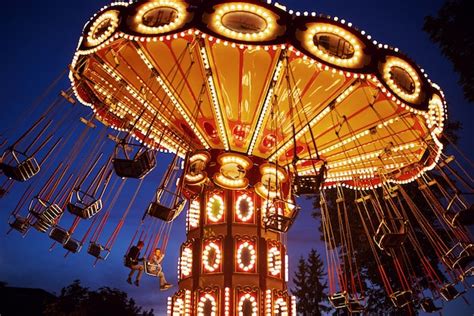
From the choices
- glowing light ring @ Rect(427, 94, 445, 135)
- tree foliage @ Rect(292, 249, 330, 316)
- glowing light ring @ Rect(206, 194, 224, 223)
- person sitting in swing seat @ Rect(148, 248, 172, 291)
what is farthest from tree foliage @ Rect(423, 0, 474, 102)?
tree foliage @ Rect(292, 249, 330, 316)

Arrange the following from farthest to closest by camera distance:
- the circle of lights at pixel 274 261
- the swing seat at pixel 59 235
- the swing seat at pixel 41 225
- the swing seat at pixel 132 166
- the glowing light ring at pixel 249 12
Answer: the circle of lights at pixel 274 261, the swing seat at pixel 59 235, the swing seat at pixel 41 225, the glowing light ring at pixel 249 12, the swing seat at pixel 132 166

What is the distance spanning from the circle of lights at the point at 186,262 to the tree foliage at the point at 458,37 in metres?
8.32

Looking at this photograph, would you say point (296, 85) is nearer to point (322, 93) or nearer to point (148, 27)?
point (322, 93)

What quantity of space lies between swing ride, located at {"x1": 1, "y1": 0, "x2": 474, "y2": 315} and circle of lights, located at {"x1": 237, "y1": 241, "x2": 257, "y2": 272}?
3 cm

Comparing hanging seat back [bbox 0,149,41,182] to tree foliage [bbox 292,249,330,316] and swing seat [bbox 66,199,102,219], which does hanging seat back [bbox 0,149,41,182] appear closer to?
swing seat [bbox 66,199,102,219]

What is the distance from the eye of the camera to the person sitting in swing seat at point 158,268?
1289 centimetres

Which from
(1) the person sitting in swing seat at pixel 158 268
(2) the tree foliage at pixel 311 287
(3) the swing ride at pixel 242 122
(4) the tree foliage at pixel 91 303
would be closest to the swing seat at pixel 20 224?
(3) the swing ride at pixel 242 122

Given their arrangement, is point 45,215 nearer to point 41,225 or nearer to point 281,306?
point 41,225

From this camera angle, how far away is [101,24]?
11422 mm

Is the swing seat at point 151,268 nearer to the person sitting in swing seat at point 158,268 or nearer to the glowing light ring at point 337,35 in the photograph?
the person sitting in swing seat at point 158,268

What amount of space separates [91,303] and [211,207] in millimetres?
11496

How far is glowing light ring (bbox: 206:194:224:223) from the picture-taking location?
13000 millimetres

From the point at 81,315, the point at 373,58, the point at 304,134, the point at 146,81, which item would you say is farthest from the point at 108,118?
the point at 81,315

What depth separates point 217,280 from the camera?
12.1 meters
